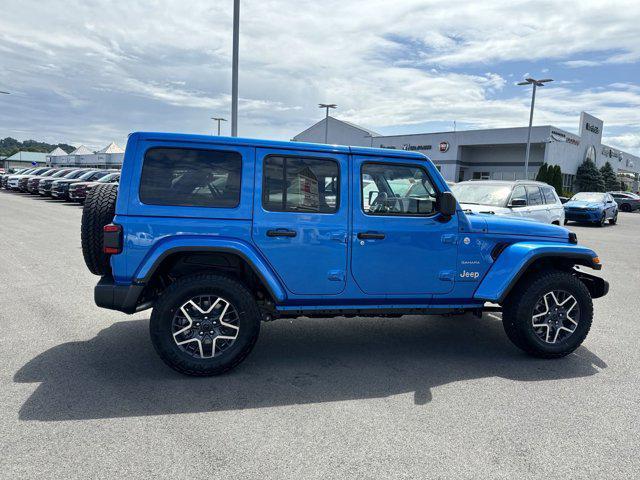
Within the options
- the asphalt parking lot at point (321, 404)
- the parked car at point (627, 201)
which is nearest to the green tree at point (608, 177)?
the parked car at point (627, 201)

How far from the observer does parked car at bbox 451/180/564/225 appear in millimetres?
9883

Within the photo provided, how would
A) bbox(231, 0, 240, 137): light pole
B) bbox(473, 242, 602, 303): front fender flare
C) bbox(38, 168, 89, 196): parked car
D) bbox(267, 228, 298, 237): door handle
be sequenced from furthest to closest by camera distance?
bbox(38, 168, 89, 196): parked car → bbox(231, 0, 240, 137): light pole → bbox(473, 242, 602, 303): front fender flare → bbox(267, 228, 298, 237): door handle

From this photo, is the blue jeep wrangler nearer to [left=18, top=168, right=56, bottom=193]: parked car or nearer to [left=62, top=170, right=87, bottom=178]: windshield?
[left=62, top=170, right=87, bottom=178]: windshield

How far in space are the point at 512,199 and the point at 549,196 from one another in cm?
212

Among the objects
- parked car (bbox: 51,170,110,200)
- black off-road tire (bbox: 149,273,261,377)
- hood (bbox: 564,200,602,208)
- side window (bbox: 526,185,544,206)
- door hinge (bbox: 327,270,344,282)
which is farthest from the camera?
parked car (bbox: 51,170,110,200)

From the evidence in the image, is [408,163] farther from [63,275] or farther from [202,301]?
[63,275]

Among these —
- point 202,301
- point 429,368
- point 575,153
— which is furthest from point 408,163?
point 575,153

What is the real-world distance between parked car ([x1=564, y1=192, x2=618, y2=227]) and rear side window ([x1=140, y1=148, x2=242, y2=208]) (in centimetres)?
2048

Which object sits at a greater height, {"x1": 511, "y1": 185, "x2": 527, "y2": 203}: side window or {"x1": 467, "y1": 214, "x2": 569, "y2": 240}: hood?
{"x1": 511, "y1": 185, "x2": 527, "y2": 203}: side window

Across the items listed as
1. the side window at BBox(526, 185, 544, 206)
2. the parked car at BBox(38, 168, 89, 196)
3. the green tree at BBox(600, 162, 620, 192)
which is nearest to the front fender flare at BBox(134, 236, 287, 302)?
the side window at BBox(526, 185, 544, 206)

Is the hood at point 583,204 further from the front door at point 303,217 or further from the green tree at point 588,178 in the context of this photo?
the green tree at point 588,178

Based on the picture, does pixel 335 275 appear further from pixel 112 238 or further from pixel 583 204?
pixel 583 204

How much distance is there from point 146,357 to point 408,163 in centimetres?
300

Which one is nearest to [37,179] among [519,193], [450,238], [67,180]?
[67,180]
